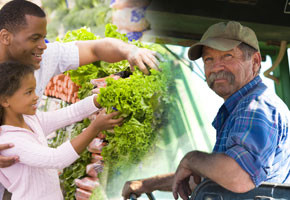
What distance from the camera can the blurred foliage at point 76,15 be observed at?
8.79 feet

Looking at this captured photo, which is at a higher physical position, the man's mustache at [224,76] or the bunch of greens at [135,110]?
the man's mustache at [224,76]

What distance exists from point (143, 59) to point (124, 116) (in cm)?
34

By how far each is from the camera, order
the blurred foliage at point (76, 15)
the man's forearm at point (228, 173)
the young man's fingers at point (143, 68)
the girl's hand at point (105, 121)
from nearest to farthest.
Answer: the man's forearm at point (228, 173) → the girl's hand at point (105, 121) → the young man's fingers at point (143, 68) → the blurred foliage at point (76, 15)

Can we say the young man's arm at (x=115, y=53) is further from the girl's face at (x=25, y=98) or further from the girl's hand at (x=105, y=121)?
the girl's face at (x=25, y=98)

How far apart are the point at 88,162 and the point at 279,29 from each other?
2340 millimetres

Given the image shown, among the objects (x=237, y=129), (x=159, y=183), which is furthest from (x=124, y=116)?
(x=237, y=129)

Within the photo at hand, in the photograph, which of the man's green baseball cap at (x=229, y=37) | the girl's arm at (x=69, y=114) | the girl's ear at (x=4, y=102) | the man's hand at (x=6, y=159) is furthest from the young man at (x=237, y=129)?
the girl's ear at (x=4, y=102)

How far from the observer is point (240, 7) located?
3.67 meters

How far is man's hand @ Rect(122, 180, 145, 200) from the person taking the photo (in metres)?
2.06

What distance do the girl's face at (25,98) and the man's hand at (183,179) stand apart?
2.38 feet

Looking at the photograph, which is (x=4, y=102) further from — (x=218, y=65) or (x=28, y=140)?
(x=218, y=65)

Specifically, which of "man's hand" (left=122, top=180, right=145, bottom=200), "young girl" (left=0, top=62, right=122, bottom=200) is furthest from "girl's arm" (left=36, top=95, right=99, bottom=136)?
"man's hand" (left=122, top=180, right=145, bottom=200)

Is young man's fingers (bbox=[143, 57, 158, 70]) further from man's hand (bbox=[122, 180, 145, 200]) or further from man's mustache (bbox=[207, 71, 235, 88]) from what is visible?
man's hand (bbox=[122, 180, 145, 200])

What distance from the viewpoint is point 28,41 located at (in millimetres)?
1881
